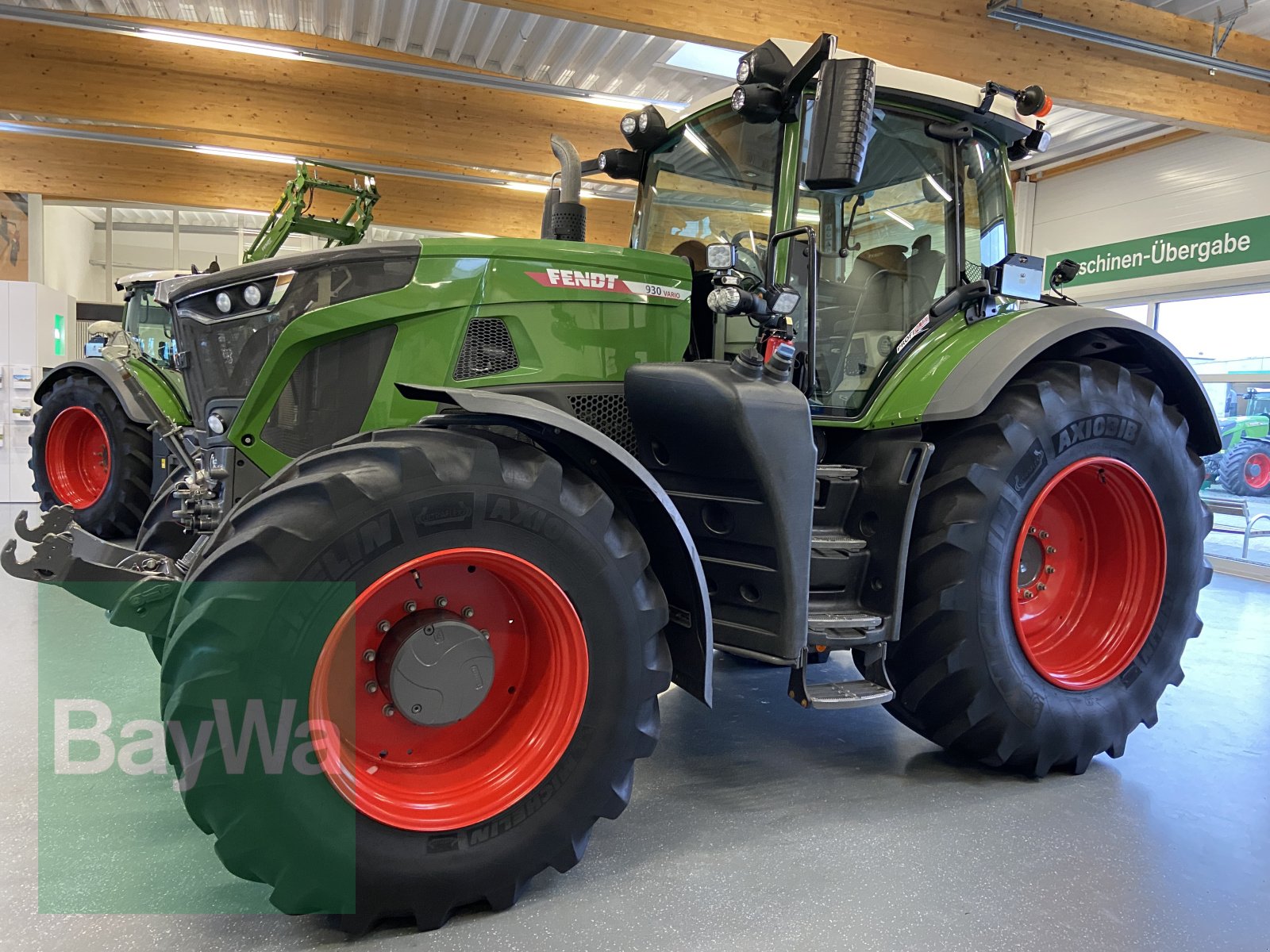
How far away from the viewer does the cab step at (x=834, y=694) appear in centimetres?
268

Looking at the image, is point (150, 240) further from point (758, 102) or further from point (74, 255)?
point (758, 102)

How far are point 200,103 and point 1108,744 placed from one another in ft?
30.6

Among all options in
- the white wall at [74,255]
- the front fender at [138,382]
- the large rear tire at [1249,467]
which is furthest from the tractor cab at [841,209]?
the white wall at [74,255]

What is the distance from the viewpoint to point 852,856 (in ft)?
8.17

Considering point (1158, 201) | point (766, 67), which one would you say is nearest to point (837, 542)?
point (766, 67)

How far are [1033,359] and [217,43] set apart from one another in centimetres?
761

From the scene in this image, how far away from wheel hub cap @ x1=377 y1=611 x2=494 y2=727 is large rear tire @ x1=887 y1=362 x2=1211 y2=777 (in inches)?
60.0

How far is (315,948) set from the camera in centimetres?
201

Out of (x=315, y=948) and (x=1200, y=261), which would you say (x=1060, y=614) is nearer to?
(x=315, y=948)

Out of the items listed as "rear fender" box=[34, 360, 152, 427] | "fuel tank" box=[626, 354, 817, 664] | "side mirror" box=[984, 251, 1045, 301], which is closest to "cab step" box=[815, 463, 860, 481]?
"fuel tank" box=[626, 354, 817, 664]

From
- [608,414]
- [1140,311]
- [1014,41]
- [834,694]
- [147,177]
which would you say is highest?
[1014,41]

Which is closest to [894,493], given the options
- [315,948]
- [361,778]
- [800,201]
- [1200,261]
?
[800,201]

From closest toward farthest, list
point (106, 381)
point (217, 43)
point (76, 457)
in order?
point (106, 381) < point (217, 43) < point (76, 457)

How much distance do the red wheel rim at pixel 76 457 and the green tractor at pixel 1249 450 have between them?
1098 cm
